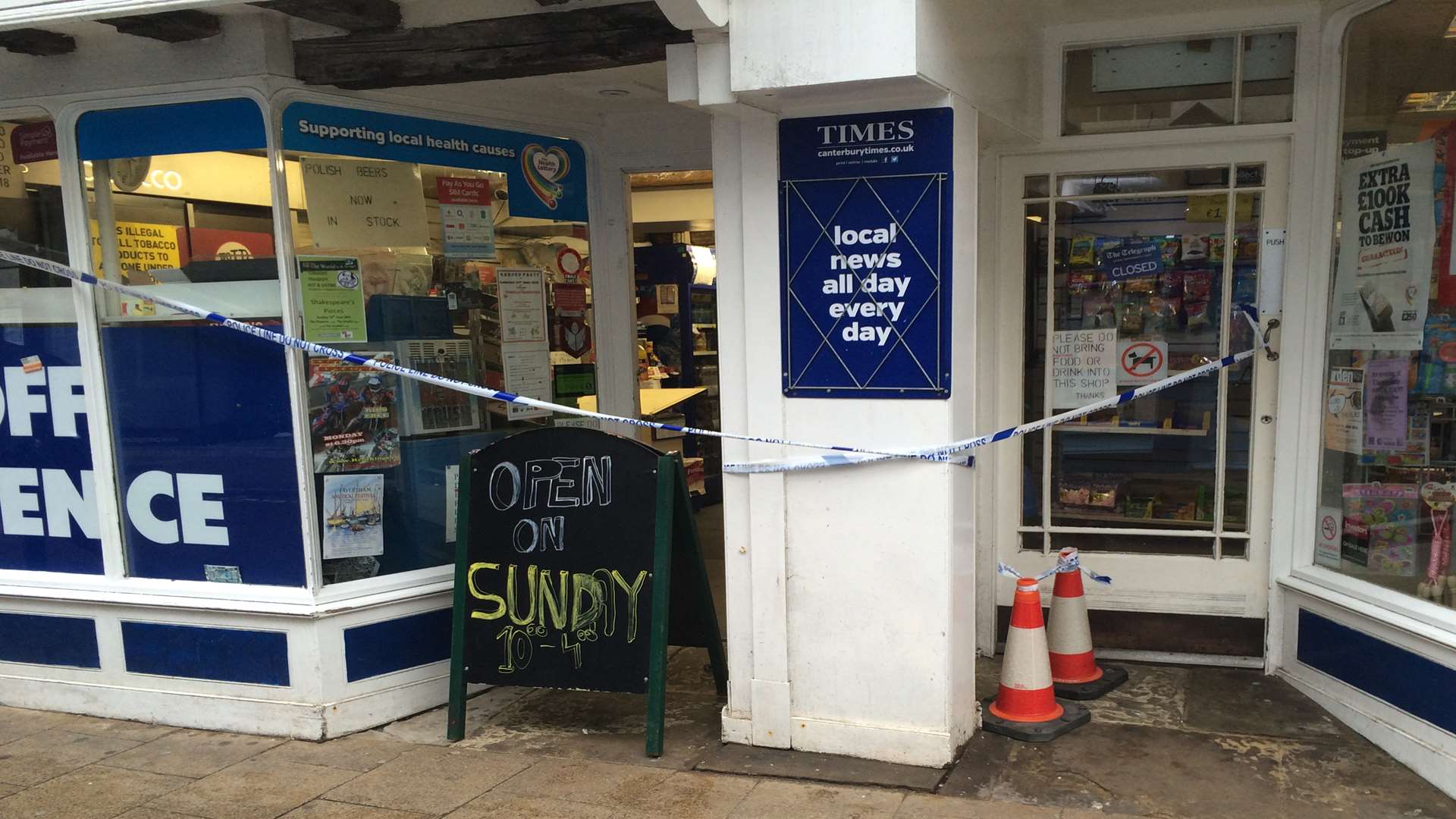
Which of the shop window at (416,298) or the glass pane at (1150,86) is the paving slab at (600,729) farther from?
the glass pane at (1150,86)

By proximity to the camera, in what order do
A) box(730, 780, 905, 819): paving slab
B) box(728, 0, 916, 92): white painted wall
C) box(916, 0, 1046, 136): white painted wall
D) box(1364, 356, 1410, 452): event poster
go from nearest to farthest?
box(728, 0, 916, 92): white painted wall → box(916, 0, 1046, 136): white painted wall → box(730, 780, 905, 819): paving slab → box(1364, 356, 1410, 452): event poster

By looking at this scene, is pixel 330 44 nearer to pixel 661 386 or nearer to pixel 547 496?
pixel 547 496

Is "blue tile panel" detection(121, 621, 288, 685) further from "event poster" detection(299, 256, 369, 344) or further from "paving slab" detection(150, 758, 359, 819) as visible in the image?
"event poster" detection(299, 256, 369, 344)

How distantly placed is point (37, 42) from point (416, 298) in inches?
72.4

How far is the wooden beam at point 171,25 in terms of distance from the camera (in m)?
4.03

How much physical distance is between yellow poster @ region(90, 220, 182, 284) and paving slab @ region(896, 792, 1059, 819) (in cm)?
378

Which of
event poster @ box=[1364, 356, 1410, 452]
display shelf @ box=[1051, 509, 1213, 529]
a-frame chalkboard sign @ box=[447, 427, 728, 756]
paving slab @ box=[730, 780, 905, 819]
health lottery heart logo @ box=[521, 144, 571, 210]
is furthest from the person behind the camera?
health lottery heart logo @ box=[521, 144, 571, 210]

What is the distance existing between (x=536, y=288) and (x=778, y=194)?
1.83 meters

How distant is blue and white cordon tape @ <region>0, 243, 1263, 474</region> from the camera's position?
153 inches

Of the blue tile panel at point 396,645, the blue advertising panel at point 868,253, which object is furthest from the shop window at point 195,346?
the blue advertising panel at point 868,253

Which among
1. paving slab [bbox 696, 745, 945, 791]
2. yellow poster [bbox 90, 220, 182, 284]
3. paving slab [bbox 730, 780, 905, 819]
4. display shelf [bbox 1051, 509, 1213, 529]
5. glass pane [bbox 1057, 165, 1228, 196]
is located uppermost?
glass pane [bbox 1057, 165, 1228, 196]

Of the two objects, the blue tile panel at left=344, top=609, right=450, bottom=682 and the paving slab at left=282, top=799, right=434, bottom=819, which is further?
the blue tile panel at left=344, top=609, right=450, bottom=682

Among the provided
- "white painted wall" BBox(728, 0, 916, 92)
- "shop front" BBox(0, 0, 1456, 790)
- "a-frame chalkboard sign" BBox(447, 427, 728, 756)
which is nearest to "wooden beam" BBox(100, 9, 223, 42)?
"shop front" BBox(0, 0, 1456, 790)

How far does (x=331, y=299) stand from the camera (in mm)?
4543
